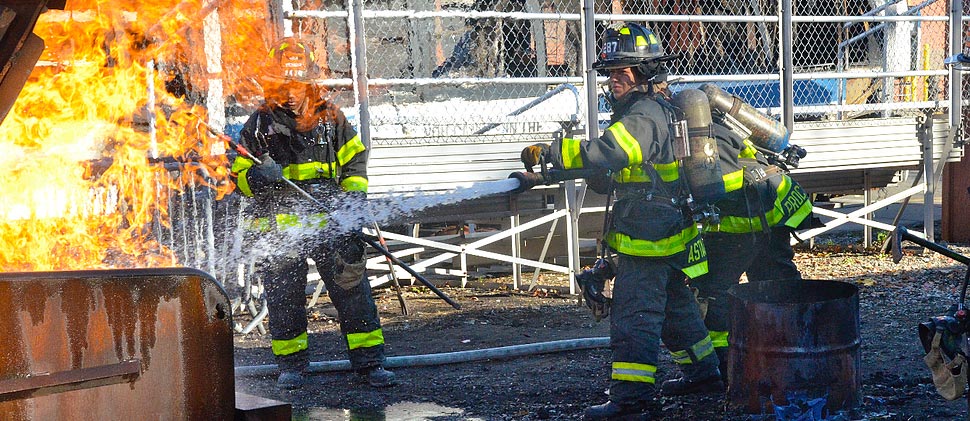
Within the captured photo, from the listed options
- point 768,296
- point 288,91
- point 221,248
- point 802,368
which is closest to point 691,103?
point 768,296

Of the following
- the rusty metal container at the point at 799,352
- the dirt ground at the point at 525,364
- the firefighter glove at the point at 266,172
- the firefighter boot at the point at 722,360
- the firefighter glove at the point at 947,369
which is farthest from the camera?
the firefighter glove at the point at 266,172

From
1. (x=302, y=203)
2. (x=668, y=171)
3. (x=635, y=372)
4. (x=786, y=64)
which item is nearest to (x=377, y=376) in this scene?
(x=302, y=203)

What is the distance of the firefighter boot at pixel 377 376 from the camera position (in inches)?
228

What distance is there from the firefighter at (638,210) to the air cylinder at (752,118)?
424 millimetres

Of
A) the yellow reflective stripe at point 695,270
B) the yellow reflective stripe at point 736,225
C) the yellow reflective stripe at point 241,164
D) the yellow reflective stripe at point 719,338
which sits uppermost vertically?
the yellow reflective stripe at point 241,164

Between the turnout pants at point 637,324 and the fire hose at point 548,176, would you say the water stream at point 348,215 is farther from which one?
the turnout pants at point 637,324

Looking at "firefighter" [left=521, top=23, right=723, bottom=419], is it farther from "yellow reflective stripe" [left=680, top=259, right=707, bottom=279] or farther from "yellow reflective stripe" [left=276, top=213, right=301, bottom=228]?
"yellow reflective stripe" [left=276, top=213, right=301, bottom=228]

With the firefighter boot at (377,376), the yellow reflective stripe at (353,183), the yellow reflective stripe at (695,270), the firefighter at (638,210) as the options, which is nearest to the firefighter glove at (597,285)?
the firefighter at (638,210)

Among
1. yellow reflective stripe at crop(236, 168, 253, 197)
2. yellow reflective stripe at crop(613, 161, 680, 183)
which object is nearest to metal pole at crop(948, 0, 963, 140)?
yellow reflective stripe at crop(613, 161, 680, 183)

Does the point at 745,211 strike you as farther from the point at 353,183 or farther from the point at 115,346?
the point at 115,346

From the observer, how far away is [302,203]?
A: 19.3 feet

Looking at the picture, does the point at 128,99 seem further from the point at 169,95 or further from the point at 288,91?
the point at 288,91

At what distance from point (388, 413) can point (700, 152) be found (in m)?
2.18

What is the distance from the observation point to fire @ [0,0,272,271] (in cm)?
454
